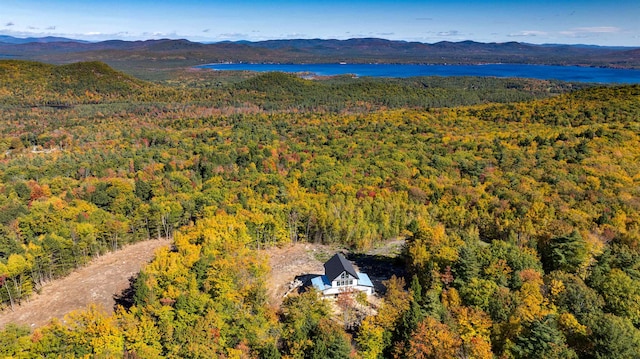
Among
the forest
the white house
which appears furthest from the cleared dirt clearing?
the white house

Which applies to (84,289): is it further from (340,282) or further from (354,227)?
(354,227)

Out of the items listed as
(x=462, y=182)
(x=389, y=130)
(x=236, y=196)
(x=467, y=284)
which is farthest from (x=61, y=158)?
(x=467, y=284)

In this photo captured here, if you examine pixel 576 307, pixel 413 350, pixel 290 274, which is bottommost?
pixel 290 274

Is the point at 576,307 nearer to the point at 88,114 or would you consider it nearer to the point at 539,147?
the point at 539,147

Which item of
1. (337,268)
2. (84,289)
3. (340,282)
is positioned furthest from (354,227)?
(84,289)

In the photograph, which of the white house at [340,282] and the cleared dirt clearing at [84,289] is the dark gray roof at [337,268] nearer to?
the white house at [340,282]
